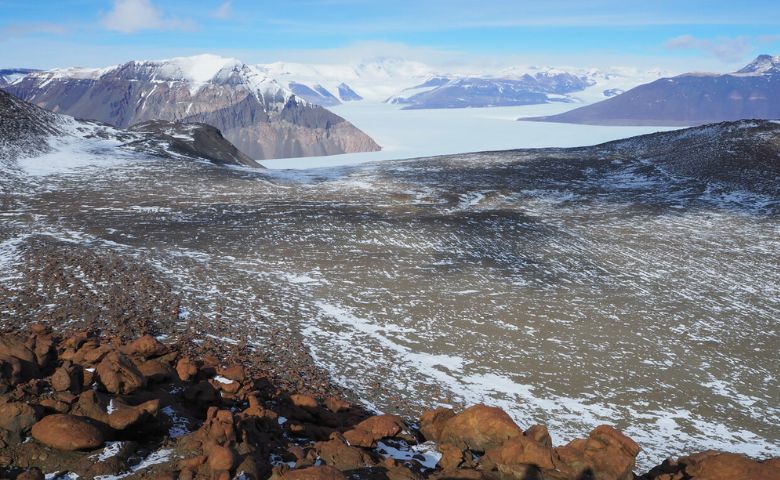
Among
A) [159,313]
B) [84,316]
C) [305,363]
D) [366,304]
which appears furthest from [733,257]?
[84,316]

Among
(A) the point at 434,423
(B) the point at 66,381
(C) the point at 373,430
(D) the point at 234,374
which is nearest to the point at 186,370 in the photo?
(D) the point at 234,374

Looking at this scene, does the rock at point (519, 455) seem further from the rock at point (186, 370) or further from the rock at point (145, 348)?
the rock at point (145, 348)

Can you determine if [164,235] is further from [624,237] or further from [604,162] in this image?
[604,162]

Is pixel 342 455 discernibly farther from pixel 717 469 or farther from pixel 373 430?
pixel 717 469

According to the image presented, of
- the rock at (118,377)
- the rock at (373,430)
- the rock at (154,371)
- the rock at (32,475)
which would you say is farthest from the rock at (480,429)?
the rock at (32,475)

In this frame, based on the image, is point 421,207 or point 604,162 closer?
point 421,207

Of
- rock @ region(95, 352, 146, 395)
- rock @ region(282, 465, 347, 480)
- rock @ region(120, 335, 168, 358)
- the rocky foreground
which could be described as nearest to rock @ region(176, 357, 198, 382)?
the rocky foreground
